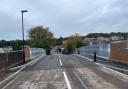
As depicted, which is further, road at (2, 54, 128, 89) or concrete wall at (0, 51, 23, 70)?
concrete wall at (0, 51, 23, 70)

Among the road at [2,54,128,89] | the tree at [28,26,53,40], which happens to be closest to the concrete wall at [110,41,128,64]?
the road at [2,54,128,89]

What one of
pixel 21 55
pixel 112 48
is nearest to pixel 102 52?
pixel 112 48

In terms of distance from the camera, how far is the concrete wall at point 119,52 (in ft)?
125

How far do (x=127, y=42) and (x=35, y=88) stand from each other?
21286mm

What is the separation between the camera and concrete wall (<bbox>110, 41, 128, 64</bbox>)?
3812cm

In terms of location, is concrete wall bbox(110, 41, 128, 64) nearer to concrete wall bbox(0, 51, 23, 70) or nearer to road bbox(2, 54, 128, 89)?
road bbox(2, 54, 128, 89)

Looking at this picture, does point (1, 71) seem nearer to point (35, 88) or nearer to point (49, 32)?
point (35, 88)

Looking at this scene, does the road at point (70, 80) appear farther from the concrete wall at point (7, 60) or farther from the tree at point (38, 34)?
the tree at point (38, 34)

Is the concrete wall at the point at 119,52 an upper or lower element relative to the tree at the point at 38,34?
lower

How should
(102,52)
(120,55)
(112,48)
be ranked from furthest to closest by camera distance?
(102,52) < (112,48) < (120,55)

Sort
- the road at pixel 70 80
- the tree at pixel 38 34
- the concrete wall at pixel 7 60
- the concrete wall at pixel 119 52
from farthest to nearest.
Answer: the tree at pixel 38 34 < the concrete wall at pixel 119 52 < the concrete wall at pixel 7 60 < the road at pixel 70 80

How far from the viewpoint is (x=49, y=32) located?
616 feet

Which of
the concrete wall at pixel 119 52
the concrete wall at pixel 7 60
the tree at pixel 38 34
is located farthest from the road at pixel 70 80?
the tree at pixel 38 34

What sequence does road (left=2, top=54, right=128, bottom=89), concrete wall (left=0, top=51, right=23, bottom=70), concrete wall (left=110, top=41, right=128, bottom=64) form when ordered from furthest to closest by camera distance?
concrete wall (left=110, top=41, right=128, bottom=64), concrete wall (left=0, top=51, right=23, bottom=70), road (left=2, top=54, right=128, bottom=89)
